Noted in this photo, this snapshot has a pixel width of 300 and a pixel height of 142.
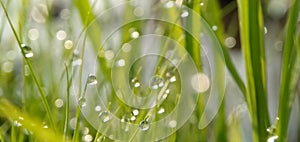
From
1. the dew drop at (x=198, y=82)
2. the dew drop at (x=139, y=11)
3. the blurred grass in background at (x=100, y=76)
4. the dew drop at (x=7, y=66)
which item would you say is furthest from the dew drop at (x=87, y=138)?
the dew drop at (x=139, y=11)

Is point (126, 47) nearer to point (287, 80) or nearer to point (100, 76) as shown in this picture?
point (100, 76)

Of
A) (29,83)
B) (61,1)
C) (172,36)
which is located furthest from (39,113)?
(61,1)

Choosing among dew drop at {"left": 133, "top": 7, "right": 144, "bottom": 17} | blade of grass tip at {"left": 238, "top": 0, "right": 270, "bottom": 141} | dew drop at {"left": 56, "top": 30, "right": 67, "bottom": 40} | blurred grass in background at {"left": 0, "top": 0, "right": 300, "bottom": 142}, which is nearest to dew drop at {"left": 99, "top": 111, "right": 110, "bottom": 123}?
blurred grass in background at {"left": 0, "top": 0, "right": 300, "bottom": 142}

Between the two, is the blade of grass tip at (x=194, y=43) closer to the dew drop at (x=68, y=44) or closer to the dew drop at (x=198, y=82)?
the dew drop at (x=198, y=82)

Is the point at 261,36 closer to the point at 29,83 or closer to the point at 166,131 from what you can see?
the point at 166,131

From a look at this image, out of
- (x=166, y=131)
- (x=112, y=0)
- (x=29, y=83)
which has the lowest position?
(x=166, y=131)

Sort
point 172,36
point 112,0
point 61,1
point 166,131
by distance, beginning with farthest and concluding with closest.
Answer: point 61,1
point 112,0
point 172,36
point 166,131

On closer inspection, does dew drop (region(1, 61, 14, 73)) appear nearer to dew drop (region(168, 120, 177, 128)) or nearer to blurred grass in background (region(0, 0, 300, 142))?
blurred grass in background (region(0, 0, 300, 142))
